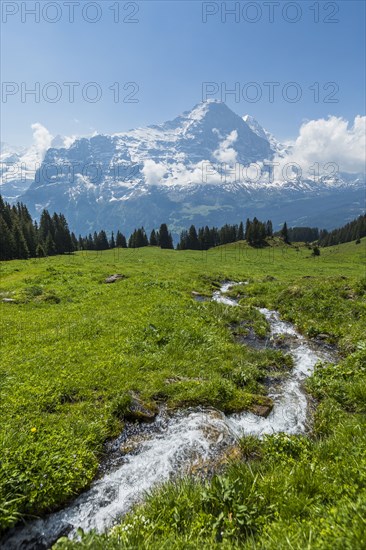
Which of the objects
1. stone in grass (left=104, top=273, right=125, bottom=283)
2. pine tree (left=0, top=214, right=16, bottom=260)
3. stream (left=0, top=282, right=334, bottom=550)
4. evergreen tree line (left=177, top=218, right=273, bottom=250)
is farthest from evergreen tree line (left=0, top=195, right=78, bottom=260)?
stream (left=0, top=282, right=334, bottom=550)

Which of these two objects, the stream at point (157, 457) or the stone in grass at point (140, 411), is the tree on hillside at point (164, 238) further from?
the stone in grass at point (140, 411)

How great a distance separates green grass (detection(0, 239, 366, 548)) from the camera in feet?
15.9

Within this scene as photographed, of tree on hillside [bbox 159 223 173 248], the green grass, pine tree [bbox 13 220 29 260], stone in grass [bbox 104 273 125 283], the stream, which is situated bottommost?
the stream

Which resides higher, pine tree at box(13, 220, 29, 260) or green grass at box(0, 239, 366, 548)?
pine tree at box(13, 220, 29, 260)

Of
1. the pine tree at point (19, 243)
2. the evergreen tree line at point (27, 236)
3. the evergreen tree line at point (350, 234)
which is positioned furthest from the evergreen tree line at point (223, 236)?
the pine tree at point (19, 243)

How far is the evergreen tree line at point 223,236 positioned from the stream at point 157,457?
10137cm

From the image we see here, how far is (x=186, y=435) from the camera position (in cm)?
818

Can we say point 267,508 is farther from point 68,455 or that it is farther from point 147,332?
point 147,332

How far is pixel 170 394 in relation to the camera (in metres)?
10.1

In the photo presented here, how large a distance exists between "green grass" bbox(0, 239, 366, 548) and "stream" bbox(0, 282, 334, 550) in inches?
13.6

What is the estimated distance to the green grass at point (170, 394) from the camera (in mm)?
4852

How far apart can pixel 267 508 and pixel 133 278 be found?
971 inches

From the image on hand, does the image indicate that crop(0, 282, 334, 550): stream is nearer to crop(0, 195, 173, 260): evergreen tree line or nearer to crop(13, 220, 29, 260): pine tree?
crop(0, 195, 173, 260): evergreen tree line

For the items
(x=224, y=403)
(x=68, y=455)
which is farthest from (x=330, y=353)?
(x=68, y=455)
